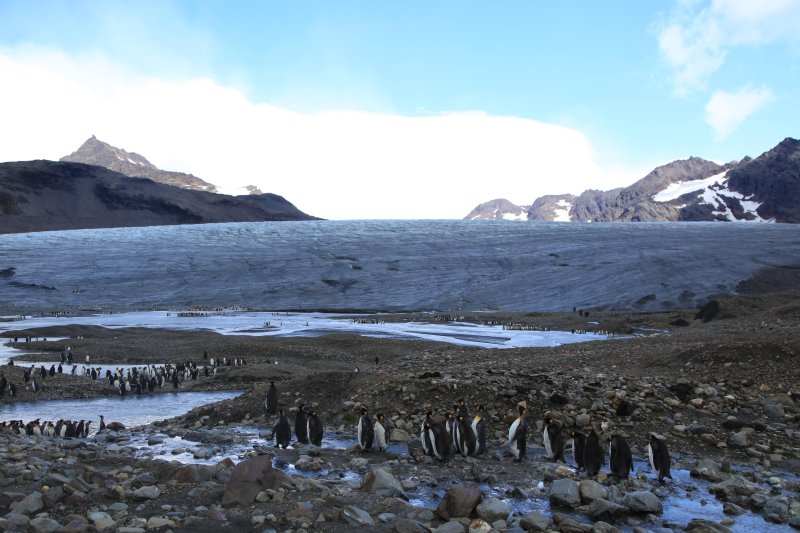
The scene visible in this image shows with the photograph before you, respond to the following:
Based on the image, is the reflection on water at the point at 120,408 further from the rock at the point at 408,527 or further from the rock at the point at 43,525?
the rock at the point at 408,527

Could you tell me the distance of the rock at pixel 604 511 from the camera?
7418 mm

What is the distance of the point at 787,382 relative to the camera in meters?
13.6

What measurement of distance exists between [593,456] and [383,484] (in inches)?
129

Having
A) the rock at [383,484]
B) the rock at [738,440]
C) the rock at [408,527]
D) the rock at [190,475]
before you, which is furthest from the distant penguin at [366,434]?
the rock at [738,440]

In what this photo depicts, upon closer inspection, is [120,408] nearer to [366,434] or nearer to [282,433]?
[282,433]

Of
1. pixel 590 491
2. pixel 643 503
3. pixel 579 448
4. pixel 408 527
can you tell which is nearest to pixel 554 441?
pixel 579 448

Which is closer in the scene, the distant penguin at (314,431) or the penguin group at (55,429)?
the distant penguin at (314,431)

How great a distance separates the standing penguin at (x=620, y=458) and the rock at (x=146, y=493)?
611 centimetres

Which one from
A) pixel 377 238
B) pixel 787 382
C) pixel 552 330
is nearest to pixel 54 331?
pixel 552 330

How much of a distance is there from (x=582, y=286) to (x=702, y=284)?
11241 millimetres

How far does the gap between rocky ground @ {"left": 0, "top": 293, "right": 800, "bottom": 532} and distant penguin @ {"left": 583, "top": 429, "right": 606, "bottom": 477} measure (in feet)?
0.95

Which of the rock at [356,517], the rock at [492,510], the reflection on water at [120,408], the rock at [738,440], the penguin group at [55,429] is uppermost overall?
the rock at [356,517]

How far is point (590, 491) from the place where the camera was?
7977 millimetres

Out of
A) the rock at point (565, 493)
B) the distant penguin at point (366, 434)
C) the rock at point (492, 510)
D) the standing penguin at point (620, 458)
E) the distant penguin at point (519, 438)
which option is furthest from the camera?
the distant penguin at point (366, 434)
